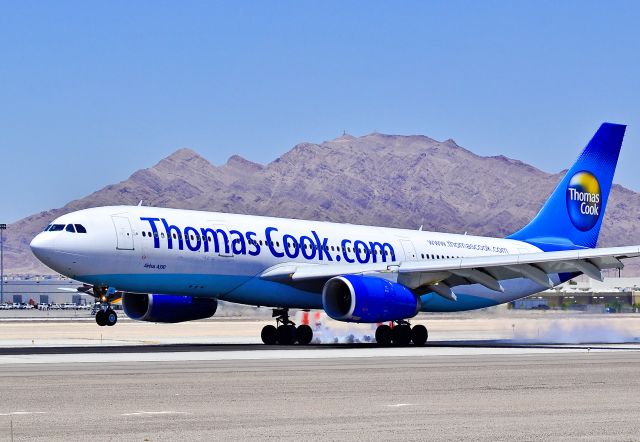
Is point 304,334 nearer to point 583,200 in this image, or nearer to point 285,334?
point 285,334

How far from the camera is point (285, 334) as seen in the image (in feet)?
155


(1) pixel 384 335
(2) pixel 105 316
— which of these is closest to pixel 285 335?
(1) pixel 384 335

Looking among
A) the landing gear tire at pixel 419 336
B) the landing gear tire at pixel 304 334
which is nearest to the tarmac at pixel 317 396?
the landing gear tire at pixel 419 336

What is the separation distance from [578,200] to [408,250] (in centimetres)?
1030

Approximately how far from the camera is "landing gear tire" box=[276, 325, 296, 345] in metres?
47.1

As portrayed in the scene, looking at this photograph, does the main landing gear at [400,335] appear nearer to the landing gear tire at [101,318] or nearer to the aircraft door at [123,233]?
the aircraft door at [123,233]

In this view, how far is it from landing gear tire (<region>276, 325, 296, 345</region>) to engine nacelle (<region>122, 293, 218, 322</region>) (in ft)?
8.99

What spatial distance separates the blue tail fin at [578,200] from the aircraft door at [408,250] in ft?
25.8

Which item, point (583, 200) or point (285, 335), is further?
point (583, 200)

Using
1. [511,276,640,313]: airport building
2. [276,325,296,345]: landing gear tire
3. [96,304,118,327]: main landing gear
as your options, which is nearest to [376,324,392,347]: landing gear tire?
[276,325,296,345]: landing gear tire

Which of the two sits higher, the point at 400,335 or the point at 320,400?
the point at 400,335

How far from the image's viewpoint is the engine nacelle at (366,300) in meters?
42.4

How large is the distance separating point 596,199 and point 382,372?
1223 inches

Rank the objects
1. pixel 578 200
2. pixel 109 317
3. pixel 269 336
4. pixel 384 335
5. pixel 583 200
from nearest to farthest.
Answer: pixel 109 317, pixel 384 335, pixel 269 336, pixel 578 200, pixel 583 200
